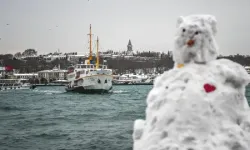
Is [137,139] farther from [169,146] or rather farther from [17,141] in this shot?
[17,141]

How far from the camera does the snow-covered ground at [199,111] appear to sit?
11.6 ft

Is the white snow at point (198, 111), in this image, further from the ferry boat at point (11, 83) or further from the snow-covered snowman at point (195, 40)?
the ferry boat at point (11, 83)

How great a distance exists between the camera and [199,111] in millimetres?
3535

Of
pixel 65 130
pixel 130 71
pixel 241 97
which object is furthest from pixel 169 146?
pixel 130 71

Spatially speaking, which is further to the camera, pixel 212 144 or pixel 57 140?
pixel 57 140

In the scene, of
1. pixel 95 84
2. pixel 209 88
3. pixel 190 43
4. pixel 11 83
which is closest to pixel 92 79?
pixel 95 84

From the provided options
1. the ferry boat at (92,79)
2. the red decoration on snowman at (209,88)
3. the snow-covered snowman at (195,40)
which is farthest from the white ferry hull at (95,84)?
the red decoration on snowman at (209,88)

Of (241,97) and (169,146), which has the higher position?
(241,97)

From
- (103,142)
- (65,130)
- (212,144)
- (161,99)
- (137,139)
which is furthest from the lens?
(65,130)

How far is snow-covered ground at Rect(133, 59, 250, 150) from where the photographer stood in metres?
3.52

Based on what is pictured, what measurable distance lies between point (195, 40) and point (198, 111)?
2.65ft

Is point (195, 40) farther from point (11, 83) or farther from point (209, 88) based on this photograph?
point (11, 83)

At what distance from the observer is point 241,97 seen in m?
3.88

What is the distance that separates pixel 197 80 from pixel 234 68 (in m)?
0.52
